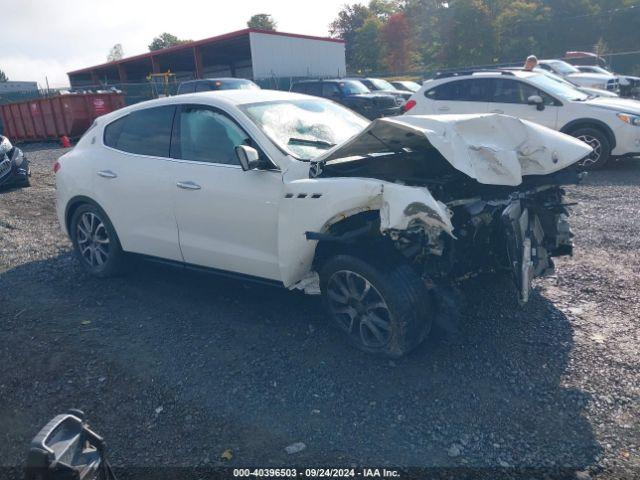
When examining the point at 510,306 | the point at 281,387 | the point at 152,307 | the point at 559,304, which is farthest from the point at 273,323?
the point at 559,304

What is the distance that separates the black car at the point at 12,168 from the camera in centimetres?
1053

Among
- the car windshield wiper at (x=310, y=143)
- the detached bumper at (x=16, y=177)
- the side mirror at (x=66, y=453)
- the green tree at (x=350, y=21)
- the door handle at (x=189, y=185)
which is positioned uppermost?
the green tree at (x=350, y=21)

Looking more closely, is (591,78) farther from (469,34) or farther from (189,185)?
(469,34)

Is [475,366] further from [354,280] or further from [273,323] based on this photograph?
[273,323]

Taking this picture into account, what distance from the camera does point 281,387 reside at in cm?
347

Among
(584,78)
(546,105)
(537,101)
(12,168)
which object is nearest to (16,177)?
(12,168)

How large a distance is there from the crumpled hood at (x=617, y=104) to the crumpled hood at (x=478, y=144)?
5992mm

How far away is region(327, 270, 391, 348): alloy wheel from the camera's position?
364cm

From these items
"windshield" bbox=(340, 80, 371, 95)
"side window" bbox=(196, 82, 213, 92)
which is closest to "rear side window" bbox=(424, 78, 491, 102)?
"windshield" bbox=(340, 80, 371, 95)

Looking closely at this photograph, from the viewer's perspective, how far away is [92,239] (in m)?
5.47

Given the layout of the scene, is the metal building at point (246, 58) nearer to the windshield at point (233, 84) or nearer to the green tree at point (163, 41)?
the windshield at point (233, 84)

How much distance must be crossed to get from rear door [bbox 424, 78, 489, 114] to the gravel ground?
563 cm

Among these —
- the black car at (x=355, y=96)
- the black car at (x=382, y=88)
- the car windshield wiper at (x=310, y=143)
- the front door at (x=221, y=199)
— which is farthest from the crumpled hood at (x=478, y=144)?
the black car at (x=382, y=88)

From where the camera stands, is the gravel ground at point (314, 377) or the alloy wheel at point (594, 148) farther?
the alloy wheel at point (594, 148)
